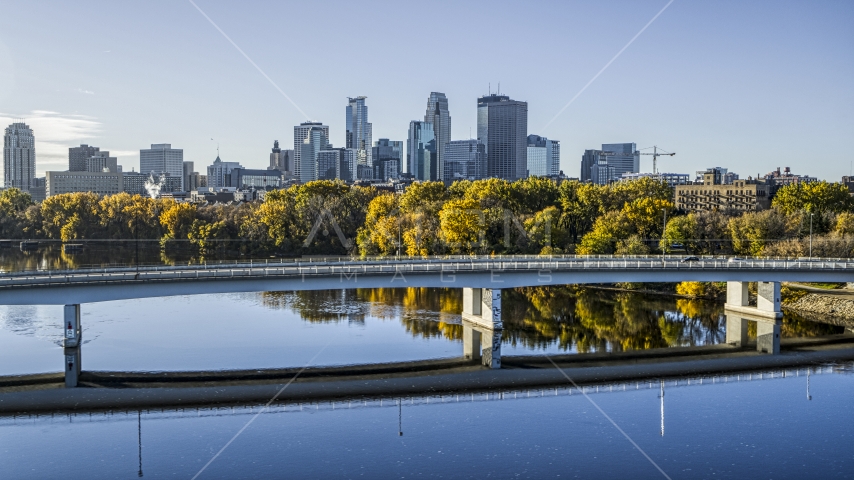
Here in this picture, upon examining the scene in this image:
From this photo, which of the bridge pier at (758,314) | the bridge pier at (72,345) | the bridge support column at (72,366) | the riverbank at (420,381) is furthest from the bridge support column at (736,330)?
the bridge pier at (72,345)

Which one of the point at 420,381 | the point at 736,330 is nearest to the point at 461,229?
the point at 736,330

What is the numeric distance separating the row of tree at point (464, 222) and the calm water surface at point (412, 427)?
35.3 m

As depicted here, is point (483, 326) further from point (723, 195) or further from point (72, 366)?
point (723, 195)

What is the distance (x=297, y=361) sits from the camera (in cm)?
5000

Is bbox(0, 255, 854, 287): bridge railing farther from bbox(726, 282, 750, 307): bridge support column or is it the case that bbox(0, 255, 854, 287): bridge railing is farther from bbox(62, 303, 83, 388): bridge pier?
bbox(726, 282, 750, 307): bridge support column

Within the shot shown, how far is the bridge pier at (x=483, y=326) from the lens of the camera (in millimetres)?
52537

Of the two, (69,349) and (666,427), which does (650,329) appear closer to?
(666,427)

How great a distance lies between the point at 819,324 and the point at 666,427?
3631cm

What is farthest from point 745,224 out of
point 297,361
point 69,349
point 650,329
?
point 69,349

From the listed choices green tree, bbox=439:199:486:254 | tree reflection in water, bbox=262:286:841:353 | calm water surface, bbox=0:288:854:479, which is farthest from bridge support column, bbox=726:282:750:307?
green tree, bbox=439:199:486:254

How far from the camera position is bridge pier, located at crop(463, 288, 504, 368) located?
5254 centimetres

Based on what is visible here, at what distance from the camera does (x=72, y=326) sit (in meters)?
49.9

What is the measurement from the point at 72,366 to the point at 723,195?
126 m

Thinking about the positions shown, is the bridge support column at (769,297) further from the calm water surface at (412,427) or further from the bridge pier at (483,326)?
the bridge pier at (483,326)
